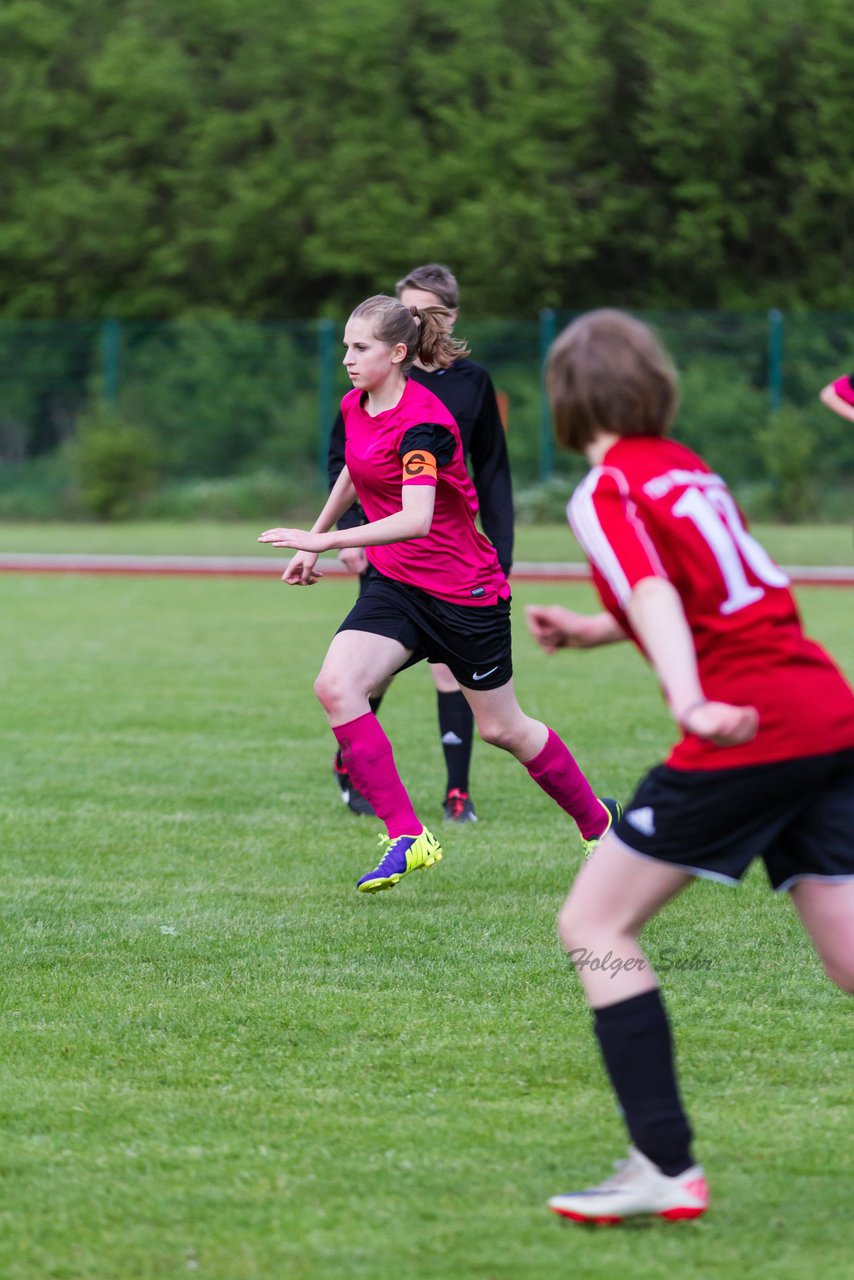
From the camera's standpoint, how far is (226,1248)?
3230 mm

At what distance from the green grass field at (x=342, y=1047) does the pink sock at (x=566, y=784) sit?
27cm

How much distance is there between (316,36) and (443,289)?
98.6 feet

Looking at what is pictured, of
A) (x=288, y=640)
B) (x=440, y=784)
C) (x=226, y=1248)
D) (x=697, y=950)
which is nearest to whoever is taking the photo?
(x=226, y=1248)

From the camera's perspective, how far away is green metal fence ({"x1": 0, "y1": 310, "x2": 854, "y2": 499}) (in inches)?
1114

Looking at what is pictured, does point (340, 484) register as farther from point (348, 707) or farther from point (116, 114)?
point (116, 114)

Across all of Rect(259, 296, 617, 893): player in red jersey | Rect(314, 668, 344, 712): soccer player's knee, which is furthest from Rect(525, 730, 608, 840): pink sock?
Rect(314, 668, 344, 712): soccer player's knee

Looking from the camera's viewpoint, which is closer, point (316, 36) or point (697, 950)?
point (697, 950)

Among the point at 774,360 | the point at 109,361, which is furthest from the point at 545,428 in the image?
the point at 109,361

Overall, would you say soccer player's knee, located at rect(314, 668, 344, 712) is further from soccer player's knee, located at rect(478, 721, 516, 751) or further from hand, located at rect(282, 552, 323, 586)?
soccer player's knee, located at rect(478, 721, 516, 751)

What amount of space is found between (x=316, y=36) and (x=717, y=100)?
8.26 meters

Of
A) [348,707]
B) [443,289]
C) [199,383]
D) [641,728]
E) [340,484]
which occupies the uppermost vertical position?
[443,289]

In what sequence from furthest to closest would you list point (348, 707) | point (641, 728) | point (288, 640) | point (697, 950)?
point (288, 640), point (641, 728), point (348, 707), point (697, 950)

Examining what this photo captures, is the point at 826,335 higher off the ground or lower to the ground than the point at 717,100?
lower

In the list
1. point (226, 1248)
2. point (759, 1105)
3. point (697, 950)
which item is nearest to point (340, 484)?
point (697, 950)
